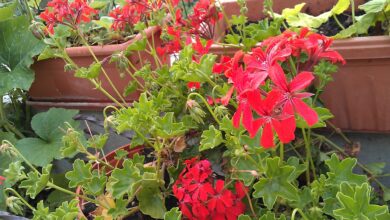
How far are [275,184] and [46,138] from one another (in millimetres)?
805

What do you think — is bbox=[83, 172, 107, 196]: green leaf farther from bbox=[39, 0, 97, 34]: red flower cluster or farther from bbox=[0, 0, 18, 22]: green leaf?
bbox=[0, 0, 18, 22]: green leaf

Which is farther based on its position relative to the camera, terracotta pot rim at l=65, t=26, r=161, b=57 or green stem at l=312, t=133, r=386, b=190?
terracotta pot rim at l=65, t=26, r=161, b=57

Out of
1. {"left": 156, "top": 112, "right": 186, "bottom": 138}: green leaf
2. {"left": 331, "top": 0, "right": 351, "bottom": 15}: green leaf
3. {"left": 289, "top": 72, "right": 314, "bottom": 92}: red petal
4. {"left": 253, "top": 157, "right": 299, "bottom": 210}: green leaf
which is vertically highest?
{"left": 289, "top": 72, "right": 314, "bottom": 92}: red petal

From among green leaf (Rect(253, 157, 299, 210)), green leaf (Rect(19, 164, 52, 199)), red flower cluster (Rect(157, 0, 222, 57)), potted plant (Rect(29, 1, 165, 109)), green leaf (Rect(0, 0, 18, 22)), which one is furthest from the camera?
green leaf (Rect(0, 0, 18, 22))

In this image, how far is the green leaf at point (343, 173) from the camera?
2.03 ft

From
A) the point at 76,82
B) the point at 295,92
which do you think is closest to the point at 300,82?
the point at 295,92

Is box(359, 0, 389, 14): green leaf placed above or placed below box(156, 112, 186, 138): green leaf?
above

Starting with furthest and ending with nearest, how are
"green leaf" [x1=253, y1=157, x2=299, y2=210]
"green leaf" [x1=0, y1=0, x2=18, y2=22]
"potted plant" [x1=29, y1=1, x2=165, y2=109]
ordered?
1. "green leaf" [x1=0, y1=0, x2=18, y2=22]
2. "potted plant" [x1=29, y1=1, x2=165, y2=109]
3. "green leaf" [x1=253, y1=157, x2=299, y2=210]

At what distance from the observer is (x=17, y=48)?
1322 millimetres

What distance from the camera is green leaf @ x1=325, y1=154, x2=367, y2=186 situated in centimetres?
62

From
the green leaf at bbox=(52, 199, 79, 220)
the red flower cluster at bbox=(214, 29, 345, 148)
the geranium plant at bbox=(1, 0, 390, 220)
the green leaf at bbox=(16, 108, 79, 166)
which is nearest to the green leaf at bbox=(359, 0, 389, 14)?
the geranium plant at bbox=(1, 0, 390, 220)

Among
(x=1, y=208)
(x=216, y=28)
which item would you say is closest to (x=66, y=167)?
(x=1, y=208)

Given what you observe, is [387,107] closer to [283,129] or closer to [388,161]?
[388,161]

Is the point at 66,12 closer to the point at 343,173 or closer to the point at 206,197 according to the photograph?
the point at 206,197
